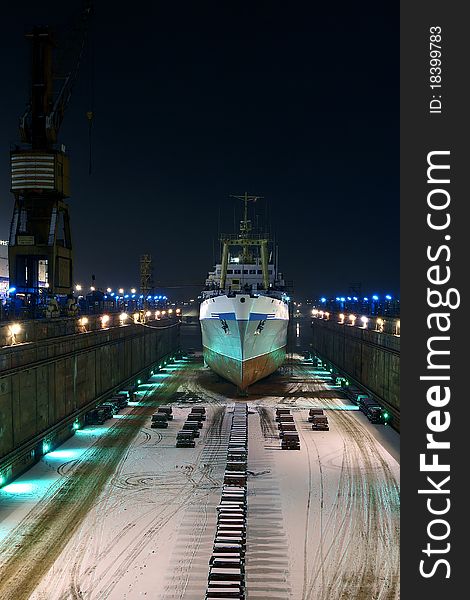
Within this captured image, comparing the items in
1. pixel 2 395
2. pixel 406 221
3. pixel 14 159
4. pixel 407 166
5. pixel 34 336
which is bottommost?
pixel 2 395

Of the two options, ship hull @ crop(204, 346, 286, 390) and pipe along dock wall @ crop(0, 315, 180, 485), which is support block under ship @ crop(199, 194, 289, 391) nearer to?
ship hull @ crop(204, 346, 286, 390)

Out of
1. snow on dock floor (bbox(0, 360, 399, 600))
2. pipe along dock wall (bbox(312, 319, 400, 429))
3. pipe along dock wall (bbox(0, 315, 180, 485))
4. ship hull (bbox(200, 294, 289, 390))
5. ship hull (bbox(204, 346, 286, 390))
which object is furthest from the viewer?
ship hull (bbox(204, 346, 286, 390))

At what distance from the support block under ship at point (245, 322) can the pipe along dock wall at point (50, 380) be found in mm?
9238

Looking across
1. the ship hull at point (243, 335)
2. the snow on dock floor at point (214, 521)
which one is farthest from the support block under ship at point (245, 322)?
the snow on dock floor at point (214, 521)

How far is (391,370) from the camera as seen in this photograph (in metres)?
36.5

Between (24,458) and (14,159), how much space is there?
30066 mm

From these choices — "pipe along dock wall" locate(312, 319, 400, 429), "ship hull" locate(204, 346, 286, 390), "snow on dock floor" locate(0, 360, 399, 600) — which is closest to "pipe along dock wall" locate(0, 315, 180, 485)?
"snow on dock floor" locate(0, 360, 399, 600)

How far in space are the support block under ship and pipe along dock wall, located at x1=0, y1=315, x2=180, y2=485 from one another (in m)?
9.24

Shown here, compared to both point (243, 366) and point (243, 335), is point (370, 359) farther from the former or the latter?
point (243, 335)

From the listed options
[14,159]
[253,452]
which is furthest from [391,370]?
[14,159]

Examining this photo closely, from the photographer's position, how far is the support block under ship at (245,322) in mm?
43781

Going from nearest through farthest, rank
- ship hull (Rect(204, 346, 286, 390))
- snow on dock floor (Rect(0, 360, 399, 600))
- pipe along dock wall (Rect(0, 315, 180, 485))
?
snow on dock floor (Rect(0, 360, 399, 600)), pipe along dock wall (Rect(0, 315, 180, 485)), ship hull (Rect(204, 346, 286, 390))

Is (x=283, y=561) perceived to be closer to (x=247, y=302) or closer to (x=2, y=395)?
(x=2, y=395)

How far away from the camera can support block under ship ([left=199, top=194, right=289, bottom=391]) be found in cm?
4378
